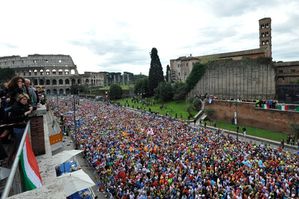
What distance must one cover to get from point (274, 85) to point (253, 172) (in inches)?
1183

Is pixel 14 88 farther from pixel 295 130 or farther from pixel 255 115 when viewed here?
pixel 255 115

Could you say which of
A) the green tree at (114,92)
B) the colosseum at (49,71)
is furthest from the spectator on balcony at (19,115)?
the colosseum at (49,71)

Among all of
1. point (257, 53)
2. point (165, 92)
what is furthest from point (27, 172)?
point (257, 53)

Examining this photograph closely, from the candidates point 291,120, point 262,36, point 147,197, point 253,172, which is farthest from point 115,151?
point 262,36

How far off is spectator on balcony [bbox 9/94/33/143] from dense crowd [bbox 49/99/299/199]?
8.24 metres

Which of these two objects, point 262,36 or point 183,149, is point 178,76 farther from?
point 183,149

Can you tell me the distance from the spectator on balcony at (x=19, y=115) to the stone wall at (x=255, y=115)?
2901cm

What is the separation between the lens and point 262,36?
2281 inches

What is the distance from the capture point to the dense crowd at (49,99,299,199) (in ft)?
40.6

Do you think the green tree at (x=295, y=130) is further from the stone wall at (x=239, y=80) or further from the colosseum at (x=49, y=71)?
the colosseum at (x=49, y=71)

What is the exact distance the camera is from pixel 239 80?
44.1 m

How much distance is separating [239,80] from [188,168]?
32848 mm

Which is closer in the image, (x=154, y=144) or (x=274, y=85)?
(x=154, y=144)

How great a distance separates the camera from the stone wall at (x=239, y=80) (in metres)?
40.7
